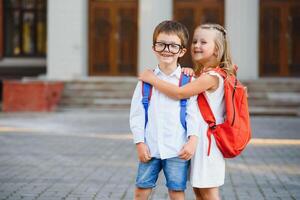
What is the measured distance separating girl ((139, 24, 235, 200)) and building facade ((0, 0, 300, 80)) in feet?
57.6

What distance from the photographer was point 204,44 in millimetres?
4938

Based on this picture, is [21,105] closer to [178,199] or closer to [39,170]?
[39,170]

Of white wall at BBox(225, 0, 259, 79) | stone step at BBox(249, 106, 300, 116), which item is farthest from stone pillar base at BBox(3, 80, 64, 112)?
white wall at BBox(225, 0, 259, 79)

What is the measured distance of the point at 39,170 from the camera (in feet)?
30.3

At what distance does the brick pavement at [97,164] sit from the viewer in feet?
25.0

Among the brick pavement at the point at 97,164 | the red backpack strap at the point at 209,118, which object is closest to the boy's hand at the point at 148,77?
the red backpack strap at the point at 209,118

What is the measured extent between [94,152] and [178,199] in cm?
642

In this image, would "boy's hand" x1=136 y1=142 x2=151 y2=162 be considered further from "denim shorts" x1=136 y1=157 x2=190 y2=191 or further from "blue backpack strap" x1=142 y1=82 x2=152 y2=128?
"blue backpack strap" x1=142 y1=82 x2=152 y2=128

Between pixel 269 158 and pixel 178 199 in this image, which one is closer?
pixel 178 199

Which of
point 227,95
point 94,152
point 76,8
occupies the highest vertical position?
point 76,8

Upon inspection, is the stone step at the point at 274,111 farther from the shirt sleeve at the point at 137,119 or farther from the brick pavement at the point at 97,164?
the shirt sleeve at the point at 137,119

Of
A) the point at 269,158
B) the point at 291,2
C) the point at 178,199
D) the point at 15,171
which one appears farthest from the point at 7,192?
the point at 291,2

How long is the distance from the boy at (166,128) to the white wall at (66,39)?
18.0 metres

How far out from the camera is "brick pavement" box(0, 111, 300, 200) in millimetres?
7621
